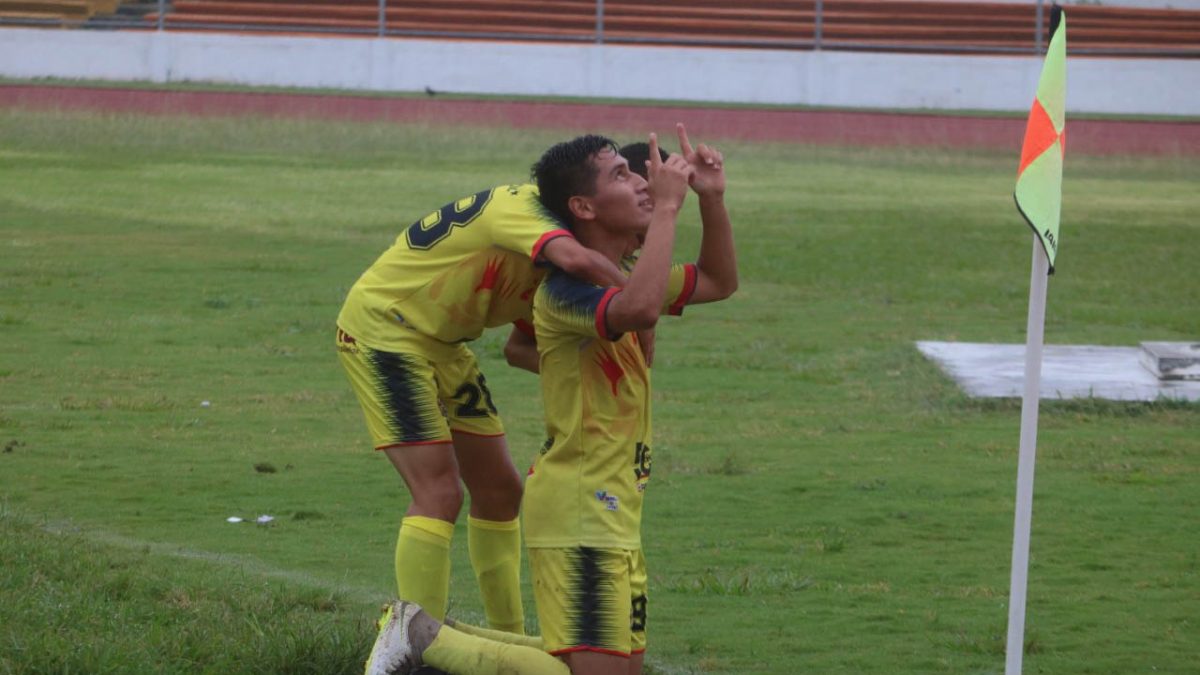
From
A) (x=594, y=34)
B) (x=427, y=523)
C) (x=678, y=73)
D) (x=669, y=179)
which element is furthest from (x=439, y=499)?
(x=594, y=34)

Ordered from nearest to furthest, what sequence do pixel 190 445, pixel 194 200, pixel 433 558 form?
1. pixel 433 558
2. pixel 190 445
3. pixel 194 200

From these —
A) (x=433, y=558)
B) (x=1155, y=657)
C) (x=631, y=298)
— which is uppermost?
(x=631, y=298)

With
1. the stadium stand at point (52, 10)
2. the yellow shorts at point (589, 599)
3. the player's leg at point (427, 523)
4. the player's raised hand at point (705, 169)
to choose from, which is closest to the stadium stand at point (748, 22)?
the stadium stand at point (52, 10)

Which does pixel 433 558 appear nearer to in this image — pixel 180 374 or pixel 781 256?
pixel 180 374

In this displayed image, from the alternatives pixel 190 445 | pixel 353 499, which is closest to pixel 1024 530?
pixel 353 499

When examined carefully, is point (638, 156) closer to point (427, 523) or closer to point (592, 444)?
point (592, 444)

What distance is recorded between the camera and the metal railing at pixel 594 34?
98.7 feet

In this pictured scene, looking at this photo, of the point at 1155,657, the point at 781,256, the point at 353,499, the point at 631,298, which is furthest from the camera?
the point at 781,256

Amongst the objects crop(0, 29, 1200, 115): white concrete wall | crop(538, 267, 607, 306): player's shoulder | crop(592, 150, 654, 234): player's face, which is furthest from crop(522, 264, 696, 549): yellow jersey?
crop(0, 29, 1200, 115): white concrete wall

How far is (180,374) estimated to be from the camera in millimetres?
10547

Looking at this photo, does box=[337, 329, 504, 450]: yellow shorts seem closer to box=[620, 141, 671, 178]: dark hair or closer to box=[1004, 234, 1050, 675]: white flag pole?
box=[620, 141, 671, 178]: dark hair

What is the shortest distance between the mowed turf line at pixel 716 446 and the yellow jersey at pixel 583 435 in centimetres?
93

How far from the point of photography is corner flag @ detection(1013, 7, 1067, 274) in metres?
4.13

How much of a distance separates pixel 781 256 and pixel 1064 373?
6.23 metres
